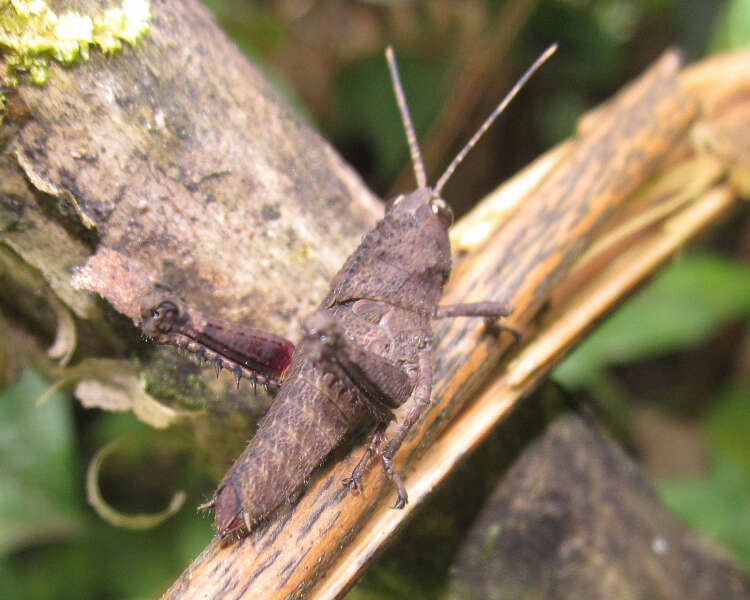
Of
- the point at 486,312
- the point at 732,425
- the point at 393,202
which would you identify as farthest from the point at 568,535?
the point at 732,425

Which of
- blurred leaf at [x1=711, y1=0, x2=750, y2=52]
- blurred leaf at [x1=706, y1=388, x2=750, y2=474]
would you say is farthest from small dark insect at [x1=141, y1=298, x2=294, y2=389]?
blurred leaf at [x1=706, y1=388, x2=750, y2=474]

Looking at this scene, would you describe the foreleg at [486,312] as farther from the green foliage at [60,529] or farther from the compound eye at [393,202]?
the green foliage at [60,529]

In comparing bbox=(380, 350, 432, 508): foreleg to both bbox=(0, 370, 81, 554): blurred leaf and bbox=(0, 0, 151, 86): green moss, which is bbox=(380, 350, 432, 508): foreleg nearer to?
bbox=(0, 0, 151, 86): green moss

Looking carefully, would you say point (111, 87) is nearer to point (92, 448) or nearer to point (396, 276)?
point (396, 276)

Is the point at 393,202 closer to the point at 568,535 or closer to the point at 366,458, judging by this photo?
the point at 366,458

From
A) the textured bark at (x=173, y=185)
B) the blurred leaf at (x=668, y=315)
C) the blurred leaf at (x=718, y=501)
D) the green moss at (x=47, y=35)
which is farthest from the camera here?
the blurred leaf at (x=668, y=315)

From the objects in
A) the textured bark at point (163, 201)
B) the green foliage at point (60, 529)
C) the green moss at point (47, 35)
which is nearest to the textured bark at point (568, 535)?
the textured bark at point (163, 201)

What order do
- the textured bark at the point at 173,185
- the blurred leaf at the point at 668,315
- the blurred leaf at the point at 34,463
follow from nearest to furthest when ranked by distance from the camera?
the textured bark at the point at 173,185
the blurred leaf at the point at 34,463
the blurred leaf at the point at 668,315

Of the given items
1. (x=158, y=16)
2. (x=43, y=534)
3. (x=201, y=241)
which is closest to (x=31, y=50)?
(x=158, y=16)
